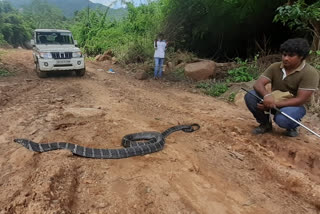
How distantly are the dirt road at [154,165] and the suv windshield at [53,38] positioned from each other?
4474 millimetres

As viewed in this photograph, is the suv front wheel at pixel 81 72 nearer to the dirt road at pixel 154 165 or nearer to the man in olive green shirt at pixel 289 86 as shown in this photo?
the dirt road at pixel 154 165

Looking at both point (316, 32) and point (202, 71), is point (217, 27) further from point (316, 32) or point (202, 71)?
point (316, 32)

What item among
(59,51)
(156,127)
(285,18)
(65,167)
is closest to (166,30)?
(59,51)

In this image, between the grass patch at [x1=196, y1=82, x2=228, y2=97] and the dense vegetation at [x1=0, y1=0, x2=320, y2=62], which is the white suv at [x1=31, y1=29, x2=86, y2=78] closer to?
the grass patch at [x1=196, y1=82, x2=228, y2=97]

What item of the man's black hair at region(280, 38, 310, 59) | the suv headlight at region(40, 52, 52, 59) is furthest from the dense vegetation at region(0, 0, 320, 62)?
the suv headlight at region(40, 52, 52, 59)

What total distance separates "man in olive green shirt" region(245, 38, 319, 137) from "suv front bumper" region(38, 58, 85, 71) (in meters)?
7.33

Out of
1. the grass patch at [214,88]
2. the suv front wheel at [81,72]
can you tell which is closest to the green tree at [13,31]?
the suv front wheel at [81,72]

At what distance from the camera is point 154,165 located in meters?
3.68

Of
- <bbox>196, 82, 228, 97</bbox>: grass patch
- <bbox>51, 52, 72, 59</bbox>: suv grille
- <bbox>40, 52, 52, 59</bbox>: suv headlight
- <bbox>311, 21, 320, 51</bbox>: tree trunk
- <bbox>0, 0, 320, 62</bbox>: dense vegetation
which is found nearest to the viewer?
<bbox>311, 21, 320, 51</bbox>: tree trunk

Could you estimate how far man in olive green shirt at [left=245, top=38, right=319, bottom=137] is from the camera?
4137 mm

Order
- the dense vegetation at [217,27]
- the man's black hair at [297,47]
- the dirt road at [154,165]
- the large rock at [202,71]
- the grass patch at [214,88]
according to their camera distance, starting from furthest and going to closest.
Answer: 1. the large rock at [202,71]
2. the dense vegetation at [217,27]
3. the grass patch at [214,88]
4. the man's black hair at [297,47]
5. the dirt road at [154,165]

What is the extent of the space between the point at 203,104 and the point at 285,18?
11.4ft

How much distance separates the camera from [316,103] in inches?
257

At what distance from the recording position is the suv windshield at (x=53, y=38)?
10.5 metres
